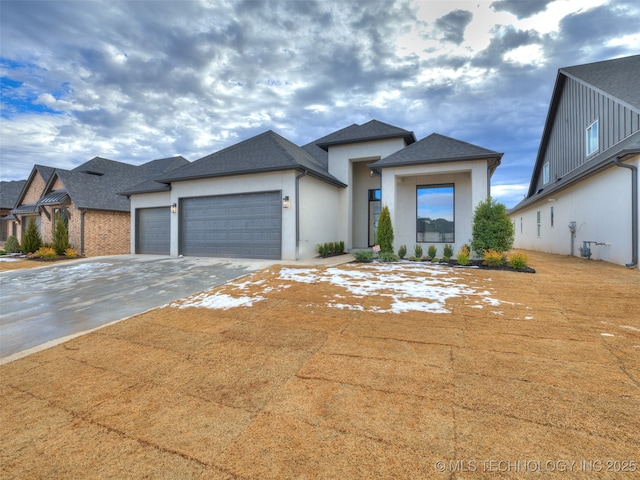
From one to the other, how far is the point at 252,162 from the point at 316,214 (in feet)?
10.9

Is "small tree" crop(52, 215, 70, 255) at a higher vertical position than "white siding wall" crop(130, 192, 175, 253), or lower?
lower

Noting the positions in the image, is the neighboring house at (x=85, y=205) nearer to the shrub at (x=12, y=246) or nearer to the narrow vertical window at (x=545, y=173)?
the shrub at (x=12, y=246)

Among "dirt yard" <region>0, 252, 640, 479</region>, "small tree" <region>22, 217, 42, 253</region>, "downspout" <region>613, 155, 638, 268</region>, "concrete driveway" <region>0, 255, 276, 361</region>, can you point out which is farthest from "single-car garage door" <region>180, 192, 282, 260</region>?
"downspout" <region>613, 155, 638, 268</region>

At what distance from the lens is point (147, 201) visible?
1465cm

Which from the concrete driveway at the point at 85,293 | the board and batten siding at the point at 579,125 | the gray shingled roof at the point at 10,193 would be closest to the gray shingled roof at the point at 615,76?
the board and batten siding at the point at 579,125

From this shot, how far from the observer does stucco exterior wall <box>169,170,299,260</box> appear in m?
10.7

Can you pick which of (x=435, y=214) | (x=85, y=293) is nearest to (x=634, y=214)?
(x=435, y=214)

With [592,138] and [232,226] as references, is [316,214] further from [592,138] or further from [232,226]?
[592,138]

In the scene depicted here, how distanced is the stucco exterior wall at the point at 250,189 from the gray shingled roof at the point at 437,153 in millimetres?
3668

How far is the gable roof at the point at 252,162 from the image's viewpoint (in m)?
10.9

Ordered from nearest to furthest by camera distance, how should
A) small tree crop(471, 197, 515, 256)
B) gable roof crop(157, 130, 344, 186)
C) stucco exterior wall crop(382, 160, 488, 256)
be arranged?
small tree crop(471, 197, 515, 256)
stucco exterior wall crop(382, 160, 488, 256)
gable roof crop(157, 130, 344, 186)

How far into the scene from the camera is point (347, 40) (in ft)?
40.3

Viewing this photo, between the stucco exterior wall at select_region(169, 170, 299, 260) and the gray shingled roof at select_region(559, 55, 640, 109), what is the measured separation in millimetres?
12523

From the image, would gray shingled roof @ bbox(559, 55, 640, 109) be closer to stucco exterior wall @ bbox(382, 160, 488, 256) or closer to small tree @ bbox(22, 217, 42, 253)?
stucco exterior wall @ bbox(382, 160, 488, 256)
